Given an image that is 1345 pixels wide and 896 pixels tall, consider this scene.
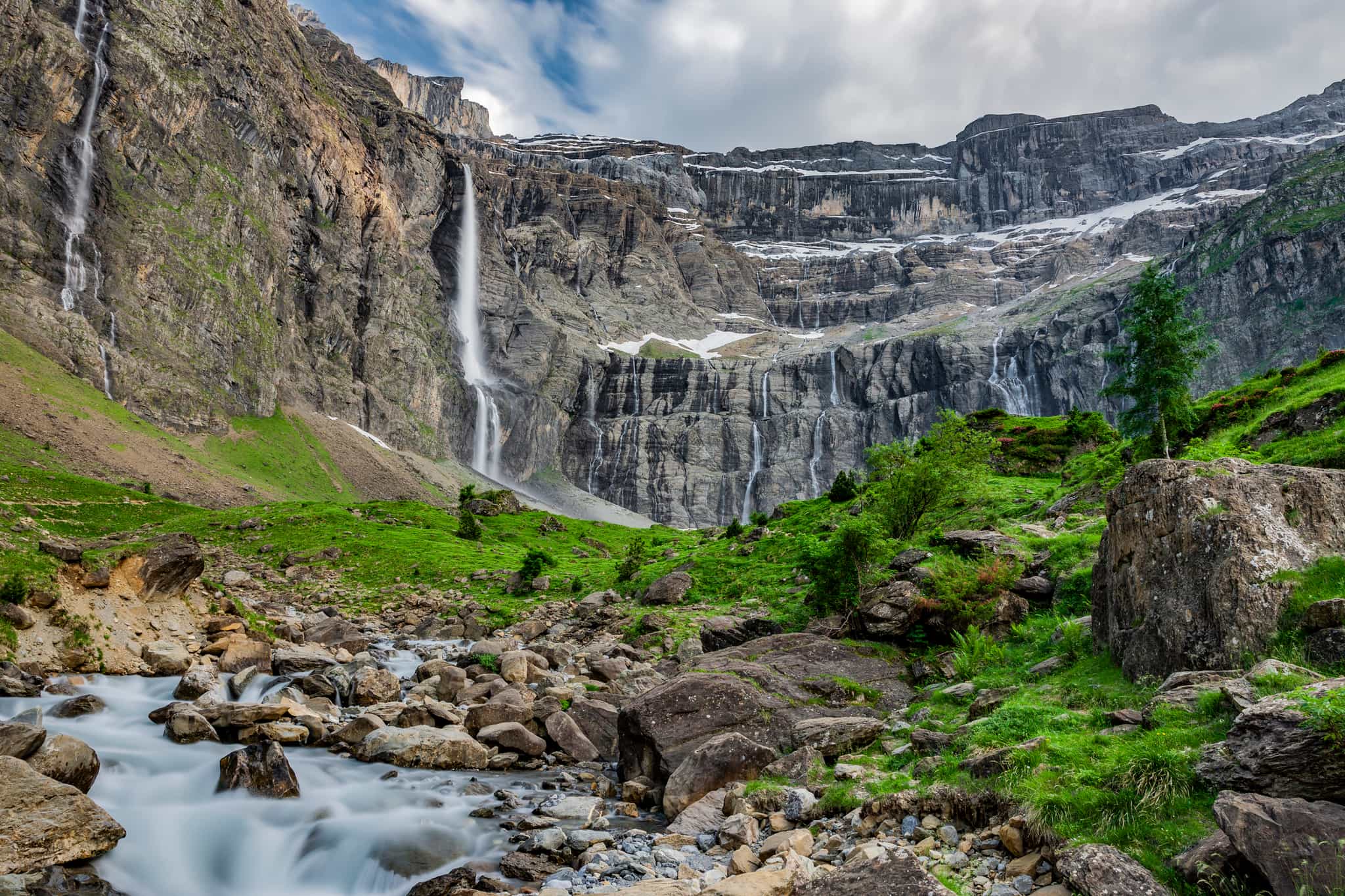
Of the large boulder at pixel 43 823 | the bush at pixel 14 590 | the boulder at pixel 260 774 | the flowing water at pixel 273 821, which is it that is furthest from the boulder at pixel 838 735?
the bush at pixel 14 590

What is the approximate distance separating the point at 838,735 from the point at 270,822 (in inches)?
458

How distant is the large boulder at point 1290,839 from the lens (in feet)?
17.8

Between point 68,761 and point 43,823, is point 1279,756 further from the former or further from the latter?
point 68,761

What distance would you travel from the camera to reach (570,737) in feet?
61.8

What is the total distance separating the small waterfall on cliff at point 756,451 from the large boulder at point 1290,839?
153480mm

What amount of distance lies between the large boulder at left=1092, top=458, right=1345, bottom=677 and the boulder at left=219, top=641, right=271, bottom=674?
77.0 feet

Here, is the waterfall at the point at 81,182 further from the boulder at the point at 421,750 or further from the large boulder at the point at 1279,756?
the large boulder at the point at 1279,756

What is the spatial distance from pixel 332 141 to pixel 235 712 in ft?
538

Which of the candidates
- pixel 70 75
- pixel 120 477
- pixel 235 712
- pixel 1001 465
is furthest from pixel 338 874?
pixel 70 75

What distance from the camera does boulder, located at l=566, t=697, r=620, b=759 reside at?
747 inches

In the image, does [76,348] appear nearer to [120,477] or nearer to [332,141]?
[120,477]

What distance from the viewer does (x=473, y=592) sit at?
45719mm

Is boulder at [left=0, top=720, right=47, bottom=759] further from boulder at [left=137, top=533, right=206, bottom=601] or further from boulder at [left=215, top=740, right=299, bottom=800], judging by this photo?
boulder at [left=137, top=533, right=206, bottom=601]

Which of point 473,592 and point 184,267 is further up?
point 184,267
